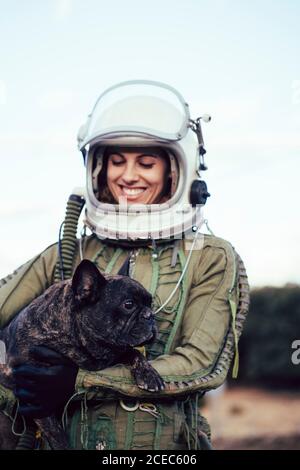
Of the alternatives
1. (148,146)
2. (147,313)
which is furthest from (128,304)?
(148,146)

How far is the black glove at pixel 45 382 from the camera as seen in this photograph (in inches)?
146

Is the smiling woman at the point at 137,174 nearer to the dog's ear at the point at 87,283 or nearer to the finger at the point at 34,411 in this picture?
the dog's ear at the point at 87,283

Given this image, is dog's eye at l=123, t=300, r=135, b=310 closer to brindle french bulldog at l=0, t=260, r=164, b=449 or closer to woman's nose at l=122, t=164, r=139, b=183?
brindle french bulldog at l=0, t=260, r=164, b=449

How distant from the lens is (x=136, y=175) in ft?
14.1

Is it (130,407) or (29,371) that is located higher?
(29,371)

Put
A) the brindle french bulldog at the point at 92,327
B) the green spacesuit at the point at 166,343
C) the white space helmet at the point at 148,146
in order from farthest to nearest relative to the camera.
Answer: the white space helmet at the point at 148,146 → the green spacesuit at the point at 166,343 → the brindle french bulldog at the point at 92,327

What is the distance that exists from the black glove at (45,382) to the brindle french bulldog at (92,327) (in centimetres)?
4

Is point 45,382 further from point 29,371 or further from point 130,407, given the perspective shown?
point 130,407

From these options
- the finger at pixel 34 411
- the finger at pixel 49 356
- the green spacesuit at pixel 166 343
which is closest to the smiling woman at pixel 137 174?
the green spacesuit at pixel 166 343

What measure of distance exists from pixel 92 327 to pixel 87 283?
21cm

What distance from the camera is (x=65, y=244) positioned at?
4.26 m

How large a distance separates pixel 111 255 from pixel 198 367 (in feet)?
2.68
